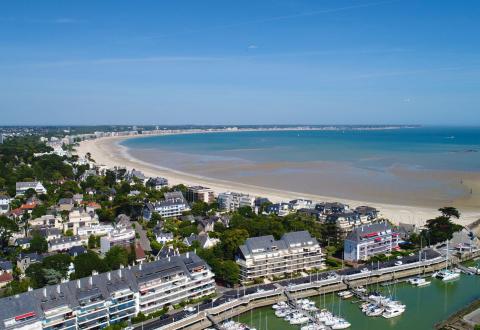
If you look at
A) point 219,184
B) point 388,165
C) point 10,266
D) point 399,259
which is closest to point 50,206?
point 10,266

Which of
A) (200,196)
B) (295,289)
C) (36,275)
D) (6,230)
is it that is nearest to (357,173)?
(200,196)

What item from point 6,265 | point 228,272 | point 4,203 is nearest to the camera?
point 228,272

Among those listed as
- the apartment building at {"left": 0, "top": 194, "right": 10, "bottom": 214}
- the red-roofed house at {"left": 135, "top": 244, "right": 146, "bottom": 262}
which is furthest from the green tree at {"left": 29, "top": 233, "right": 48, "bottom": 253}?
the apartment building at {"left": 0, "top": 194, "right": 10, "bottom": 214}

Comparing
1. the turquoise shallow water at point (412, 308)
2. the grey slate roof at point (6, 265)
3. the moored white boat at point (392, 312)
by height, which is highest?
the grey slate roof at point (6, 265)

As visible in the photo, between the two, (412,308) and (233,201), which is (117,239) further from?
(412,308)

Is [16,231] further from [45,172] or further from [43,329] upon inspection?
[45,172]

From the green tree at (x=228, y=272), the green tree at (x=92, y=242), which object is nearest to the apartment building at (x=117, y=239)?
the green tree at (x=92, y=242)

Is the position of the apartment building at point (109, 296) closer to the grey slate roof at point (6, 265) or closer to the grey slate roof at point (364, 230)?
the grey slate roof at point (6, 265)
